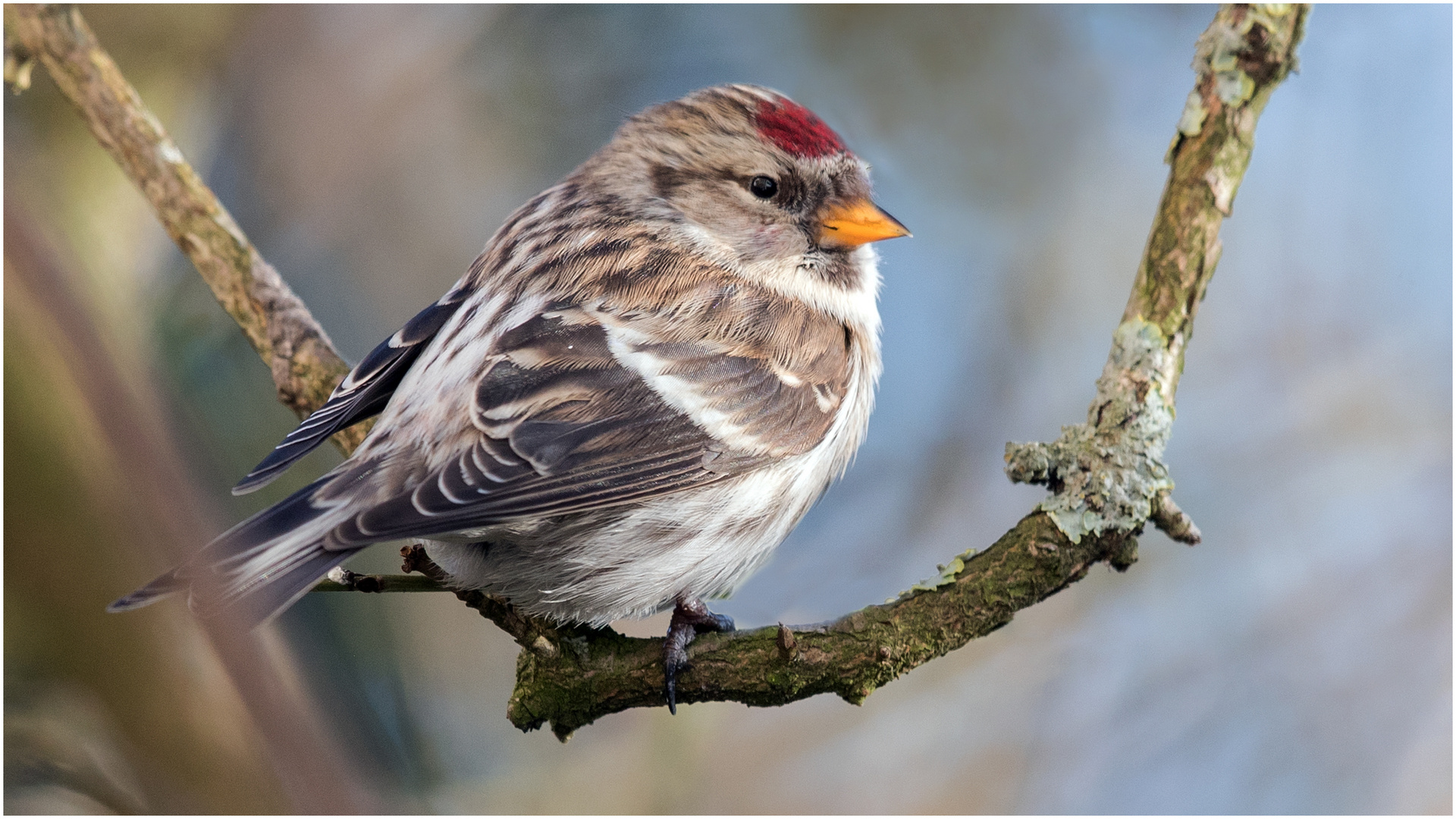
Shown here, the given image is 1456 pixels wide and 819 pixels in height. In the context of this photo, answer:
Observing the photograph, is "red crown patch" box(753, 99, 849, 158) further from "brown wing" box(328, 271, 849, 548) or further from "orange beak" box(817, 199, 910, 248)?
"brown wing" box(328, 271, 849, 548)

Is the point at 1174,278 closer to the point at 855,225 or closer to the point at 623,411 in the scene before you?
the point at 855,225

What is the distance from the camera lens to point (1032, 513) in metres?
1.58

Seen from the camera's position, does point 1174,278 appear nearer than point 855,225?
Yes

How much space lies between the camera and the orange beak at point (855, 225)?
189 centimetres

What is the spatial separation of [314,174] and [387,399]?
1.49m

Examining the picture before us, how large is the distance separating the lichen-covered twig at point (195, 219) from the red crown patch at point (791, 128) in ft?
2.91

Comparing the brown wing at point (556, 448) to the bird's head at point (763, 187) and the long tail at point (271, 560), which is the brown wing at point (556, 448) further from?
the bird's head at point (763, 187)

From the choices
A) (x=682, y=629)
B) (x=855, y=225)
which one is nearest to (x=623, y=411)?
(x=682, y=629)

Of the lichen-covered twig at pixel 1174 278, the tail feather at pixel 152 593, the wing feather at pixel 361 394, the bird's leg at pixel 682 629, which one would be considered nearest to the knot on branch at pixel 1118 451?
the lichen-covered twig at pixel 1174 278

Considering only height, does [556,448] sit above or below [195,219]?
below

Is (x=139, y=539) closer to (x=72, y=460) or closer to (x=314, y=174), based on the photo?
(x=72, y=460)

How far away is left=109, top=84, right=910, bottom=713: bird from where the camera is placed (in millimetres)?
1406

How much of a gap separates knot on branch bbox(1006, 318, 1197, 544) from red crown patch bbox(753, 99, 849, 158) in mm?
603

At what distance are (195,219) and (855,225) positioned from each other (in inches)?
48.6
